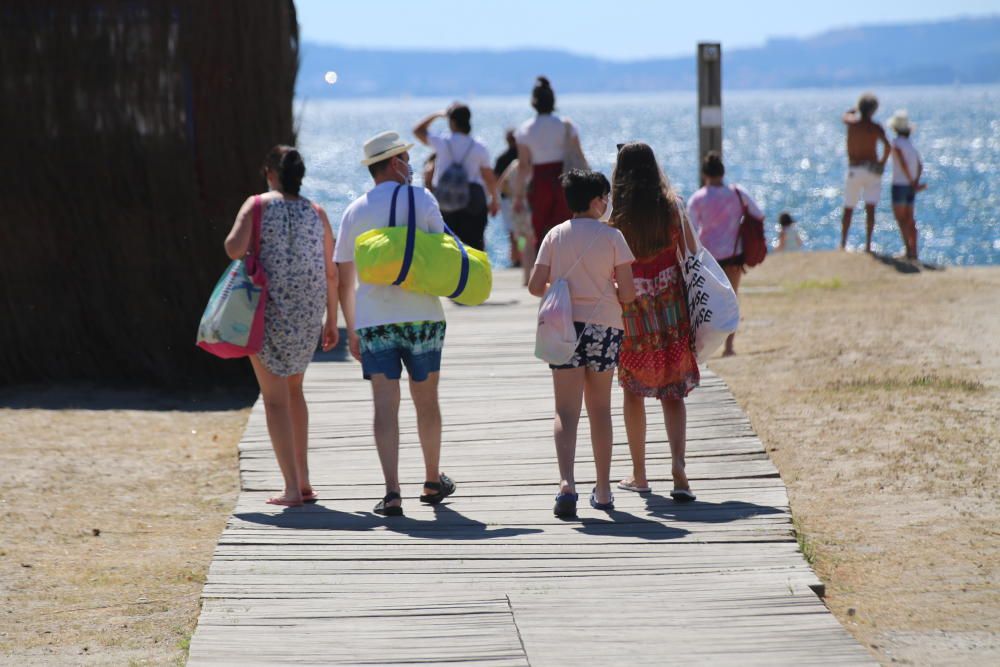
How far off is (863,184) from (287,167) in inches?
477

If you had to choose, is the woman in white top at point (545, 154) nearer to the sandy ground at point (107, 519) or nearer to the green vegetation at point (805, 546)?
the sandy ground at point (107, 519)

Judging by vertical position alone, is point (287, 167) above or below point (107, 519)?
A: above

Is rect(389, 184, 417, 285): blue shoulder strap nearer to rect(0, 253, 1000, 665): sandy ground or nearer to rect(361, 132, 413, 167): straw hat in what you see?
rect(361, 132, 413, 167): straw hat

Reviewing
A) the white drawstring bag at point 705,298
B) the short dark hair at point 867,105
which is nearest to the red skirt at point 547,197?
the white drawstring bag at point 705,298

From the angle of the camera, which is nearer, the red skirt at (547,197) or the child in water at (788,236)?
the red skirt at (547,197)

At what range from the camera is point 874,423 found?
879 centimetres

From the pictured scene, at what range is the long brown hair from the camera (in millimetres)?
6230

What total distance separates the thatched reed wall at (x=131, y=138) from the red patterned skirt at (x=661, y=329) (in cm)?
582

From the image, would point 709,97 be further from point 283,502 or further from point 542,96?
point 283,502

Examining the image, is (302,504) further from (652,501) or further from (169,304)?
(169,304)

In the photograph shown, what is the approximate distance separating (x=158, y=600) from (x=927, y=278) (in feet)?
38.6

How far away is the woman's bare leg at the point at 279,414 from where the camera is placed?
657 cm

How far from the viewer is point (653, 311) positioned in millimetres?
6445

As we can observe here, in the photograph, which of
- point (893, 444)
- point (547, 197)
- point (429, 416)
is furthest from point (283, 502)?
point (547, 197)
